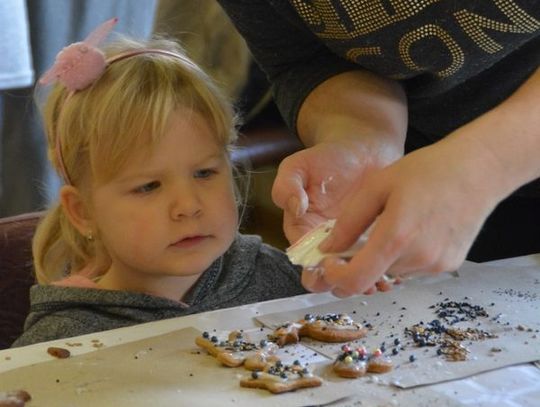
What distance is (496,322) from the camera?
40.3 inches

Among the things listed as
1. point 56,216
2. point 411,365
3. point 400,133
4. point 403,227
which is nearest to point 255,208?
point 56,216

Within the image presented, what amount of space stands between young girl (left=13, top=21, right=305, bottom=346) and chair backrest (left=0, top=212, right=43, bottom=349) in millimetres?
116

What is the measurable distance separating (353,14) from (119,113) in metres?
0.33

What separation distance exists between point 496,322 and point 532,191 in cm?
36

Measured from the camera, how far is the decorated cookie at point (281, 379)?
85cm

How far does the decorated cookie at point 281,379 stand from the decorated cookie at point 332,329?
0.09 meters

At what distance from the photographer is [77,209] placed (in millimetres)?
1297

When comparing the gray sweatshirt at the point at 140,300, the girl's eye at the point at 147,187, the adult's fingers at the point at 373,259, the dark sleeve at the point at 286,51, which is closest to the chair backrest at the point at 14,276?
the gray sweatshirt at the point at 140,300

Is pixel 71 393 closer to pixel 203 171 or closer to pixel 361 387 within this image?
pixel 361 387

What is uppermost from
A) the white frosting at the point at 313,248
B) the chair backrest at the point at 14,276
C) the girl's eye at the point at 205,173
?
the white frosting at the point at 313,248

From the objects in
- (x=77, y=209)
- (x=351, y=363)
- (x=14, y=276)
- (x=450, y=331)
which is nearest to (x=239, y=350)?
(x=351, y=363)

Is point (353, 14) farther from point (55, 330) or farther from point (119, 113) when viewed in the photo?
point (55, 330)

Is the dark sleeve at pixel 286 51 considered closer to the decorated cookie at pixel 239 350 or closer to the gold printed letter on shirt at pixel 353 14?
the gold printed letter on shirt at pixel 353 14

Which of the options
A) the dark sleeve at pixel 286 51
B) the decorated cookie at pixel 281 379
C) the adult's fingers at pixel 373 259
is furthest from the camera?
the dark sleeve at pixel 286 51
